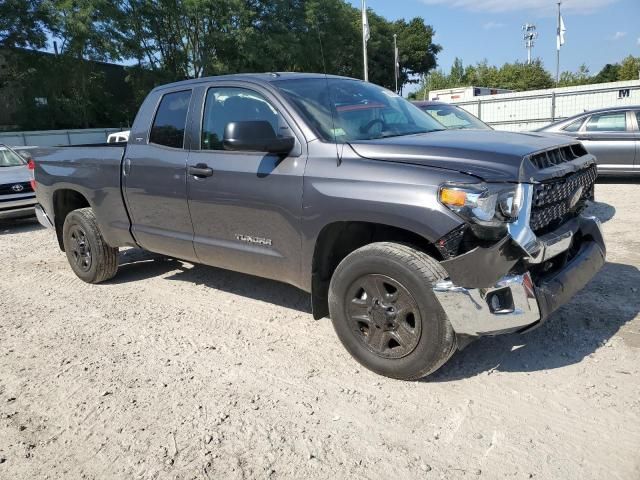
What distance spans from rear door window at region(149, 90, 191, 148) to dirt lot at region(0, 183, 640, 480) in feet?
4.84

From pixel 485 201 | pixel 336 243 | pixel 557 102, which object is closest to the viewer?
pixel 485 201

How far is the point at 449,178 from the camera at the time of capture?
2902 millimetres

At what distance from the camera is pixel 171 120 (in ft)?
14.9

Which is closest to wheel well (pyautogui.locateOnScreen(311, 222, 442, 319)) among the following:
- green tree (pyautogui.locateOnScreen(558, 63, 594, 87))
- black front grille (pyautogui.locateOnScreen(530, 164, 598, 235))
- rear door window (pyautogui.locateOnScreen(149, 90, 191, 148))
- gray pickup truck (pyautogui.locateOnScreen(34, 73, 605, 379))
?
gray pickup truck (pyautogui.locateOnScreen(34, 73, 605, 379))

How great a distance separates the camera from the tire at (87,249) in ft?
17.8

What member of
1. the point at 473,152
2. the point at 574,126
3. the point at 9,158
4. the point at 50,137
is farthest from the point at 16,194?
the point at 50,137

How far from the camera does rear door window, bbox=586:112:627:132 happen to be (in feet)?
31.3

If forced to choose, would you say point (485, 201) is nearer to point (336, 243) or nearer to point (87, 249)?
point (336, 243)

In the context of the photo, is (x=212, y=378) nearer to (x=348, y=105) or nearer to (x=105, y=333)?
(x=105, y=333)

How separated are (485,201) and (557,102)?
51.9 ft

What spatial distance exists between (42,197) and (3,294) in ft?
3.74

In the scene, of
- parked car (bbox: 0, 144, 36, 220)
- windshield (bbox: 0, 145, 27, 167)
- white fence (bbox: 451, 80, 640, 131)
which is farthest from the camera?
white fence (bbox: 451, 80, 640, 131)

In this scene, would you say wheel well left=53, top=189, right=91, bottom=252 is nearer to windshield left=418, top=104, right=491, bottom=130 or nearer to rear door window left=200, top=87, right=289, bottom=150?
rear door window left=200, top=87, right=289, bottom=150

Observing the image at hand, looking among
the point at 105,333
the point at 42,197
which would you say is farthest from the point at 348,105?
the point at 42,197
